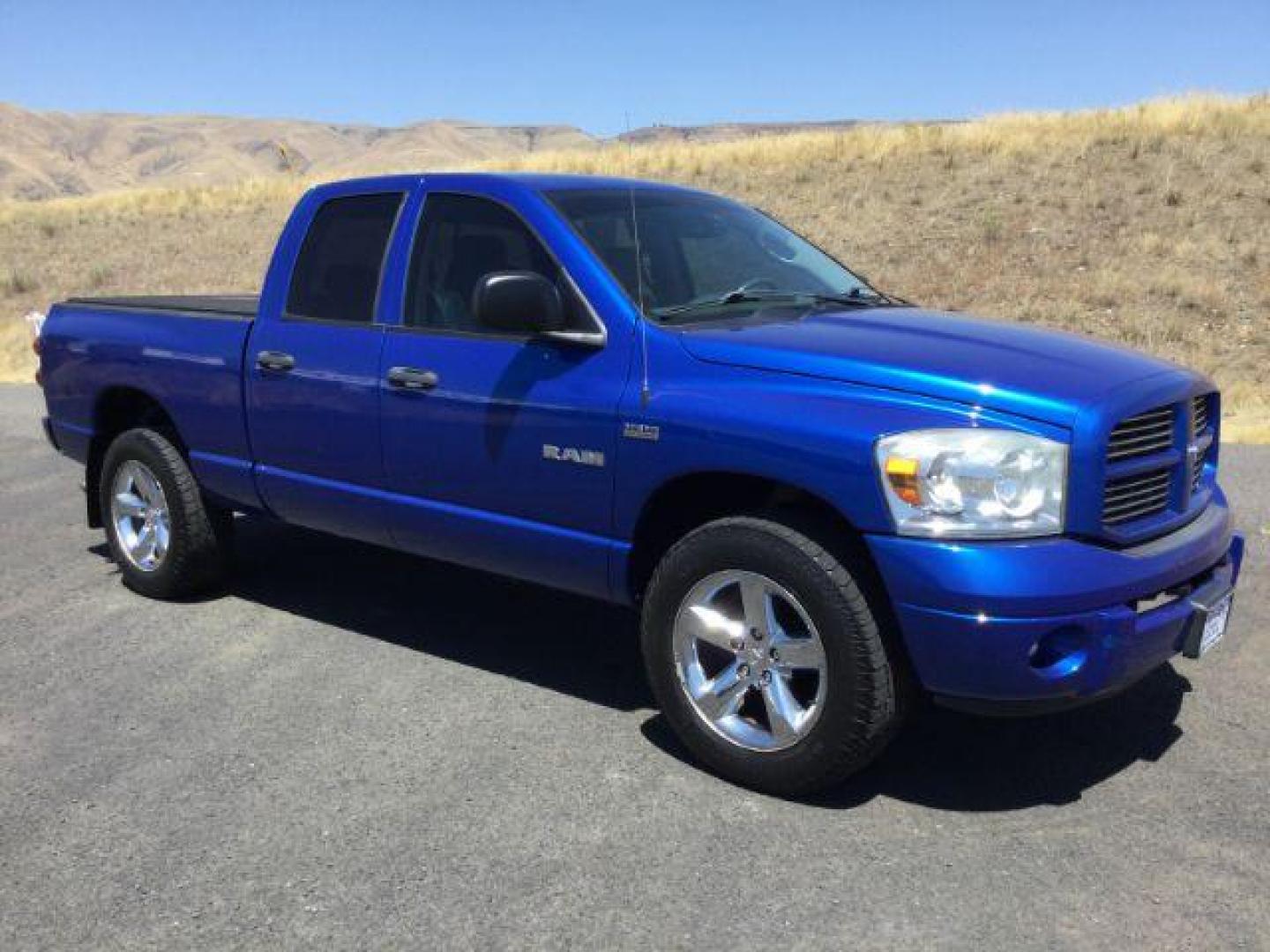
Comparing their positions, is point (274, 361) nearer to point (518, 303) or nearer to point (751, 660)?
point (518, 303)

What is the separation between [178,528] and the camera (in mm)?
5590

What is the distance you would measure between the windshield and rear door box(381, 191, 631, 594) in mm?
228

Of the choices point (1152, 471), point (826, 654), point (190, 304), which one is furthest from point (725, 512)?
point (190, 304)

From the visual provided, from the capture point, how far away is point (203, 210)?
123 ft

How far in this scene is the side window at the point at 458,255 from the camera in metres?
Result: 4.45

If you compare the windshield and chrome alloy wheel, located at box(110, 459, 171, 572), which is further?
chrome alloy wheel, located at box(110, 459, 171, 572)

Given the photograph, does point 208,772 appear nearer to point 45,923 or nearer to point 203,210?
point 45,923

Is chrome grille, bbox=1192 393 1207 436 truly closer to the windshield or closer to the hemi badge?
the windshield

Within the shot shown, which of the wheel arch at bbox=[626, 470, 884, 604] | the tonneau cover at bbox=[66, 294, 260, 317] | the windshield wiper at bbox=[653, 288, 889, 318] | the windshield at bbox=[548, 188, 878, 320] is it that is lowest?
the wheel arch at bbox=[626, 470, 884, 604]

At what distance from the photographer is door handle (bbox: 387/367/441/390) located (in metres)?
4.43

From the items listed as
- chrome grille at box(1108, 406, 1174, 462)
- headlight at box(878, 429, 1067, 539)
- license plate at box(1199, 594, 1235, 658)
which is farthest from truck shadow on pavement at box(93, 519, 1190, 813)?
chrome grille at box(1108, 406, 1174, 462)

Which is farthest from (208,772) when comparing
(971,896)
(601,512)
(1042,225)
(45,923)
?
(1042,225)

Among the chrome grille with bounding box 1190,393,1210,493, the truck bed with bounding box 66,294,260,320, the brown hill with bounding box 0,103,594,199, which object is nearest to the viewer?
the chrome grille with bounding box 1190,393,1210,493

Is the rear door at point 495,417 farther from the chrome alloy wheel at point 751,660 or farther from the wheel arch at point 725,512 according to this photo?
the chrome alloy wheel at point 751,660
